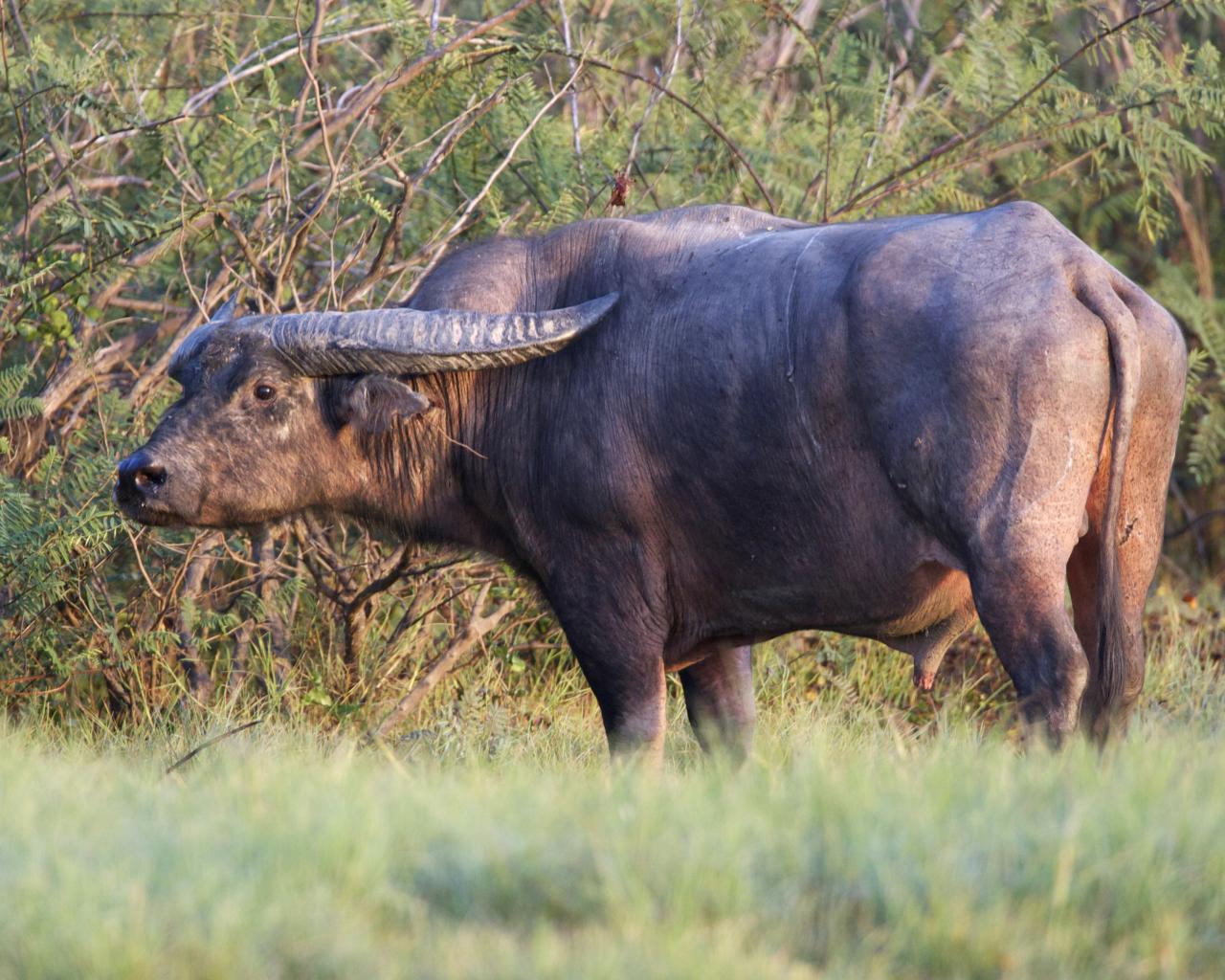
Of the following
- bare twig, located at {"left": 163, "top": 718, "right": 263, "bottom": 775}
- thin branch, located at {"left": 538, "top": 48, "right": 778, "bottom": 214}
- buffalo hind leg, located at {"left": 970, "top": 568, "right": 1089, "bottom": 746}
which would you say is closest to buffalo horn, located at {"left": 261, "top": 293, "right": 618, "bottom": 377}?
bare twig, located at {"left": 163, "top": 718, "right": 263, "bottom": 775}

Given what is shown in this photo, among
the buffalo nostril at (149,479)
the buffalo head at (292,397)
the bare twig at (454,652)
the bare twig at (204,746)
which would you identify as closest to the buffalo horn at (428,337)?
the buffalo head at (292,397)

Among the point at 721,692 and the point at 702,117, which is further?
the point at 702,117

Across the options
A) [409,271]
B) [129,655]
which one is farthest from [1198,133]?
[129,655]

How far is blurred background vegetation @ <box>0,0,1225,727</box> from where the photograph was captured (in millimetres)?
7031

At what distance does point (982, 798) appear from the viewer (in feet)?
12.4

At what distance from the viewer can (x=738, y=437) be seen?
205 inches

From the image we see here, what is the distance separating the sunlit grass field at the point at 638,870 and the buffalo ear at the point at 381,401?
151 cm

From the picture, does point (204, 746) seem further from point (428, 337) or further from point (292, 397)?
point (428, 337)

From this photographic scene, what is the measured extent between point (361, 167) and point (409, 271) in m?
0.62

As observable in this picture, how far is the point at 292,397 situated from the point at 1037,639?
9.18 ft

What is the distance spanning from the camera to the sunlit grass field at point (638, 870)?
3070 millimetres

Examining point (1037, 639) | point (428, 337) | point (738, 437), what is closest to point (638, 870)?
point (1037, 639)

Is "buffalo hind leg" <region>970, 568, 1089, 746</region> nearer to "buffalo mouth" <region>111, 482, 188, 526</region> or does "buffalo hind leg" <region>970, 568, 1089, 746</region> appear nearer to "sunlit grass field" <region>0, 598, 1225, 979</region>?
"sunlit grass field" <region>0, 598, 1225, 979</region>

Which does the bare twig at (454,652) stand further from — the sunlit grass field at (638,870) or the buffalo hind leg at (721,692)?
the sunlit grass field at (638,870)
